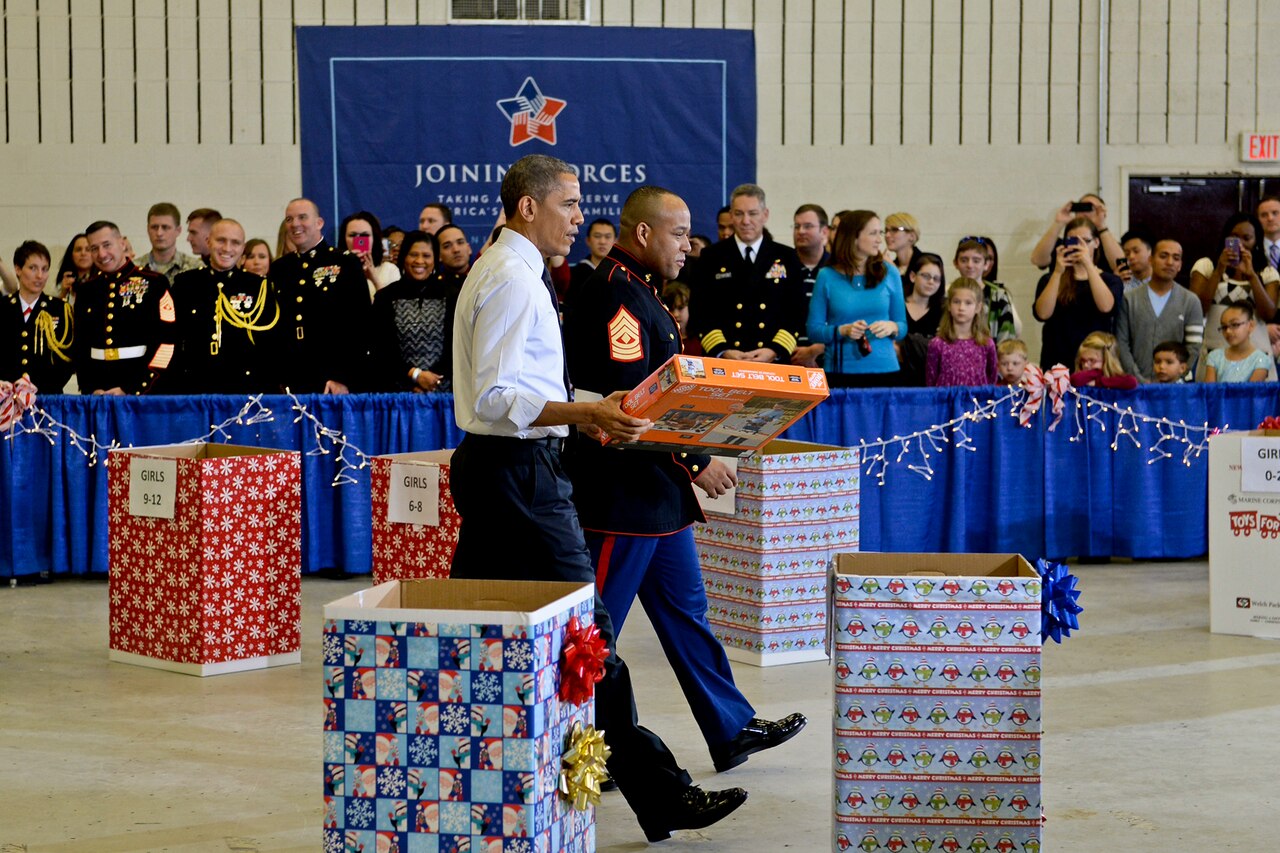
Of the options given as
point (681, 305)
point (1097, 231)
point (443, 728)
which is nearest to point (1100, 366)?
point (681, 305)

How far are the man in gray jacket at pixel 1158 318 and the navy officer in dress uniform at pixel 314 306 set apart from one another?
3.84m

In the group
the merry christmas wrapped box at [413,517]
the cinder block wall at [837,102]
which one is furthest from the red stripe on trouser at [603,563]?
the cinder block wall at [837,102]

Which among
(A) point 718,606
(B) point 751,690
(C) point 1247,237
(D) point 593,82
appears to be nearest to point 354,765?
(B) point 751,690

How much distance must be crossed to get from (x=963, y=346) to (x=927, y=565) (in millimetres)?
4116

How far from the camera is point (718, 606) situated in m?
5.50

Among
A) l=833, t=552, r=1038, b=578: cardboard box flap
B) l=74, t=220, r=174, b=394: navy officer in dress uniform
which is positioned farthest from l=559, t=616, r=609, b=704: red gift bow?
l=74, t=220, r=174, b=394: navy officer in dress uniform

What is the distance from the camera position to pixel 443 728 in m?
2.58

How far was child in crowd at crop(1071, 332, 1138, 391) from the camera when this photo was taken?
22.9 ft

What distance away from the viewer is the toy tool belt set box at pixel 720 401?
3.13m

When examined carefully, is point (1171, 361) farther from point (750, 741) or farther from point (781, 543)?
point (750, 741)

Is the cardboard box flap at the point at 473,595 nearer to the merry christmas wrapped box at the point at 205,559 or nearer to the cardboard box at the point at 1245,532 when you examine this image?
the merry christmas wrapped box at the point at 205,559

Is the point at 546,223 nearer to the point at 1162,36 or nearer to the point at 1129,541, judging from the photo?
the point at 1129,541

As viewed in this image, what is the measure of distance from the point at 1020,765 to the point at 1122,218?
8.55m

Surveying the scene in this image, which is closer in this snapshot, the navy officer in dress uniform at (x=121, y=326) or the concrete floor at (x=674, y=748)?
the concrete floor at (x=674, y=748)
